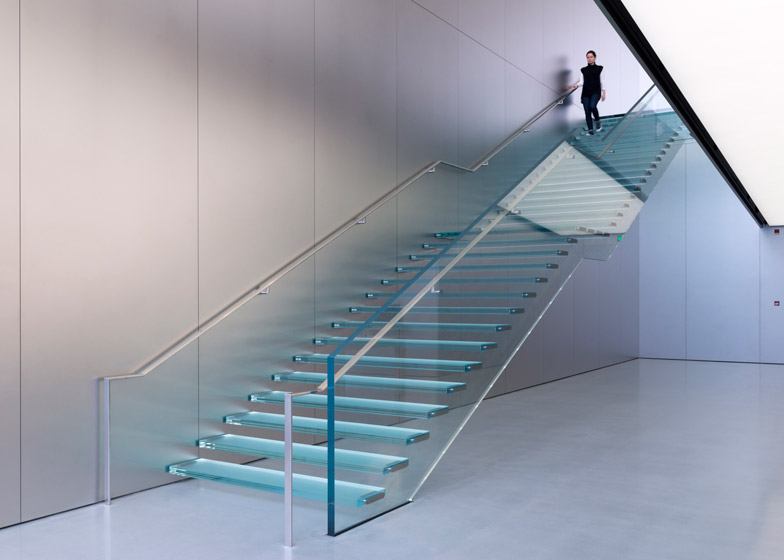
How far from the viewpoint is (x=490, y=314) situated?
17.7 ft

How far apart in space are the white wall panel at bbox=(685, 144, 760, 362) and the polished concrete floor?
7.02m

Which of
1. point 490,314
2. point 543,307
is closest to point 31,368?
point 490,314

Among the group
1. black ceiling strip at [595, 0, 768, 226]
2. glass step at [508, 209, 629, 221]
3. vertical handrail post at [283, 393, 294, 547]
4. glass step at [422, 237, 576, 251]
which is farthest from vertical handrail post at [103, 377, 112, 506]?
glass step at [508, 209, 629, 221]

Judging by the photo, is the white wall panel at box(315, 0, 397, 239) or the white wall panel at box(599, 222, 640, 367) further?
the white wall panel at box(599, 222, 640, 367)

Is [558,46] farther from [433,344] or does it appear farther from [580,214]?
[433,344]

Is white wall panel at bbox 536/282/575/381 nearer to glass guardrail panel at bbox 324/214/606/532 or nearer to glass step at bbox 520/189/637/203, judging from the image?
glass step at bbox 520/189/637/203

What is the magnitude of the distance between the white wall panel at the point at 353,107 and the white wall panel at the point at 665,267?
8453 millimetres

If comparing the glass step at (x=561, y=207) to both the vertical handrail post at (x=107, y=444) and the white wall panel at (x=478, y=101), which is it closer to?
the white wall panel at (x=478, y=101)

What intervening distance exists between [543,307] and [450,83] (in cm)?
342

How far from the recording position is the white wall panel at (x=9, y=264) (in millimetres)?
3893

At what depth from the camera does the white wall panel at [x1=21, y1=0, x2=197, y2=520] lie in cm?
407

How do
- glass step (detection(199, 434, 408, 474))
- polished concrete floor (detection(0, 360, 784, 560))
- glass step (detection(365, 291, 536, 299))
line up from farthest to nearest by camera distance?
glass step (detection(365, 291, 536, 299)), glass step (detection(199, 434, 408, 474)), polished concrete floor (detection(0, 360, 784, 560))

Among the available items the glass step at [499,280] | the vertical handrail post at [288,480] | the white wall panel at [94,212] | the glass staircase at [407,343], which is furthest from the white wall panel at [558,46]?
the vertical handrail post at [288,480]

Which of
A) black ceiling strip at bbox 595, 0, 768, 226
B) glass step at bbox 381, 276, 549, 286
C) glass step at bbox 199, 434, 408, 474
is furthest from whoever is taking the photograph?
glass step at bbox 381, 276, 549, 286
